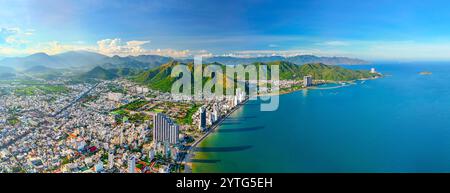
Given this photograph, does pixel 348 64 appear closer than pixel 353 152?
No

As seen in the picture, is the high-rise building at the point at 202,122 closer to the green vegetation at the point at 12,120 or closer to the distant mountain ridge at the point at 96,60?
the distant mountain ridge at the point at 96,60

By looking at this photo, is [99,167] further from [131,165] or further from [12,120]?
[12,120]

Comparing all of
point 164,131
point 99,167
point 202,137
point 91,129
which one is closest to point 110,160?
point 99,167

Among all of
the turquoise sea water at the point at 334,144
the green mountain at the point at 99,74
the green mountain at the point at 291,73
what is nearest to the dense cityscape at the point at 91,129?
the turquoise sea water at the point at 334,144

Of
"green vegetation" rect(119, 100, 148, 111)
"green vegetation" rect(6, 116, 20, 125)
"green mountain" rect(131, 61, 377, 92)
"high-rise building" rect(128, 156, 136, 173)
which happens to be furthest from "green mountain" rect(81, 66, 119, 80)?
"high-rise building" rect(128, 156, 136, 173)

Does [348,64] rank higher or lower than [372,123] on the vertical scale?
higher
